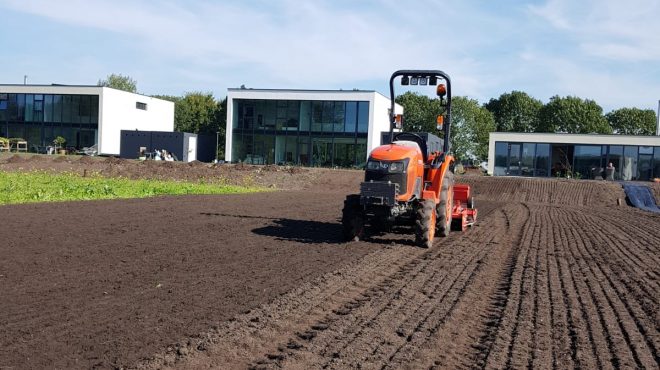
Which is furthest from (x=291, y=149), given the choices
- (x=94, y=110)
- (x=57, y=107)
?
(x=57, y=107)

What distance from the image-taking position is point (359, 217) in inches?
465

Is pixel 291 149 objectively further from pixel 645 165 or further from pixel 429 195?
pixel 429 195

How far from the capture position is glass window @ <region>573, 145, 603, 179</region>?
4238 centimetres

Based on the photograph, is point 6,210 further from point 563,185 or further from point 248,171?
point 563,185

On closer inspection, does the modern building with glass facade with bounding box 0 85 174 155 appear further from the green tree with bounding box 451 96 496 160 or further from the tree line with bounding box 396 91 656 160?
the green tree with bounding box 451 96 496 160

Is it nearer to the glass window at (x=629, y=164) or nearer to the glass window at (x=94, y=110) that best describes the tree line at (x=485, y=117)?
the glass window at (x=94, y=110)

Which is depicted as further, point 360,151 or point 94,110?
point 94,110

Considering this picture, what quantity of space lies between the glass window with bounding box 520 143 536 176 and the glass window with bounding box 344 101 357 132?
43.1ft

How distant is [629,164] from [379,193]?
37.2 metres

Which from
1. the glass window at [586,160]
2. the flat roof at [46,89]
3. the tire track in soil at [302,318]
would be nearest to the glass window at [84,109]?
the flat roof at [46,89]

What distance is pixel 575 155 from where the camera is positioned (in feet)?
141

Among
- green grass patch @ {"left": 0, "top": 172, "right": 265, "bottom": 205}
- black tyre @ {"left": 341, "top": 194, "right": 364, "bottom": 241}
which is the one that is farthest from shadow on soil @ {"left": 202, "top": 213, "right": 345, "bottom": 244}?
green grass patch @ {"left": 0, "top": 172, "right": 265, "bottom": 205}

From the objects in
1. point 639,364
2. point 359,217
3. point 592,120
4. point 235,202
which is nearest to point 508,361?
point 639,364

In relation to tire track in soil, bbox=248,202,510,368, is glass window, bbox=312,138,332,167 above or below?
above
